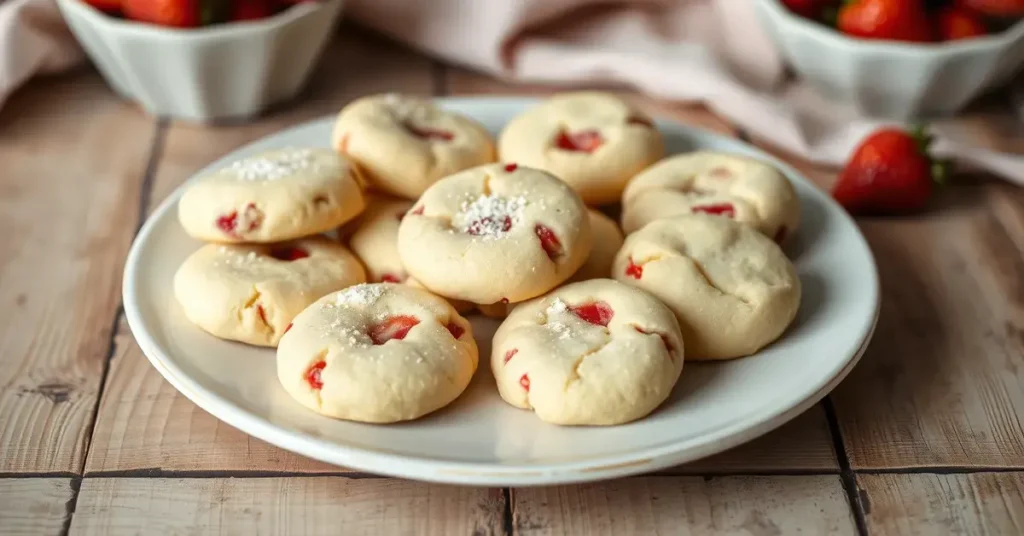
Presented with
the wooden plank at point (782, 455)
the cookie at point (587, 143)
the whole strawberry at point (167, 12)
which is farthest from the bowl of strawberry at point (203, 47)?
the wooden plank at point (782, 455)

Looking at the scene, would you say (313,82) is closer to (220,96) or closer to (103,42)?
(220,96)

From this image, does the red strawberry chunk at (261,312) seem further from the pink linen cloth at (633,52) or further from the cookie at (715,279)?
the pink linen cloth at (633,52)

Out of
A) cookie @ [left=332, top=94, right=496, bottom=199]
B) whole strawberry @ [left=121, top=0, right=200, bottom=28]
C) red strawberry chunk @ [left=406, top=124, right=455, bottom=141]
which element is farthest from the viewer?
whole strawberry @ [left=121, top=0, right=200, bottom=28]

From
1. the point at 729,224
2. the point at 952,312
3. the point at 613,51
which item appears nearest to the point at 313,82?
the point at 613,51

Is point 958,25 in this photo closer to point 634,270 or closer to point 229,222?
point 634,270

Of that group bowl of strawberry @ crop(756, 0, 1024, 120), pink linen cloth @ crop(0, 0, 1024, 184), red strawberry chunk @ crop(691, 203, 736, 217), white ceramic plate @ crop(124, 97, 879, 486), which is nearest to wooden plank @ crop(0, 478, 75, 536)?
white ceramic plate @ crop(124, 97, 879, 486)

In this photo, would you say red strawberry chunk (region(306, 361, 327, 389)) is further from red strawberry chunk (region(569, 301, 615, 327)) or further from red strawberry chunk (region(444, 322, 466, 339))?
red strawberry chunk (region(569, 301, 615, 327))

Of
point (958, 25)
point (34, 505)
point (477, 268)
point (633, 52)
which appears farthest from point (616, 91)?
point (34, 505)
